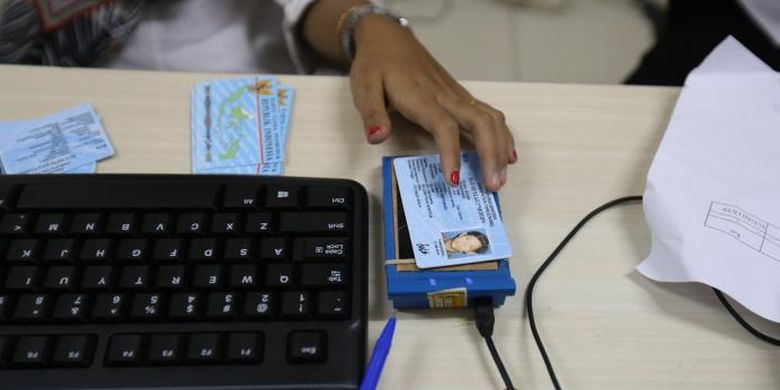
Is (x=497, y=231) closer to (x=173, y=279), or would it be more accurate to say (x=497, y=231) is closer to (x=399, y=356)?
(x=399, y=356)

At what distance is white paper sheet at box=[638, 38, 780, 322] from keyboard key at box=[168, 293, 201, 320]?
12.0 inches

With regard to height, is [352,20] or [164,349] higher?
[352,20]

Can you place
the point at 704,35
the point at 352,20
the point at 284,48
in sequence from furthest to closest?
the point at 704,35 → the point at 284,48 → the point at 352,20

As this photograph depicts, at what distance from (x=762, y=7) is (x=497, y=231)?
60 cm

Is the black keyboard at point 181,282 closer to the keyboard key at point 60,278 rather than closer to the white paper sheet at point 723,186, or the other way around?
the keyboard key at point 60,278

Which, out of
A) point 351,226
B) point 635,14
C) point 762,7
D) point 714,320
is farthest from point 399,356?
point 635,14

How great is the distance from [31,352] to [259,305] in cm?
13

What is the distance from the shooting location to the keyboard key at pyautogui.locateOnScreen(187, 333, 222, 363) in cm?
36

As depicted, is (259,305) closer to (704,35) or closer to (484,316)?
(484,316)

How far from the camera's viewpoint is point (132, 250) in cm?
40

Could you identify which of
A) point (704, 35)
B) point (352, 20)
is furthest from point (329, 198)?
point (704, 35)

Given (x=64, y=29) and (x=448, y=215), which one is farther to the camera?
(x=64, y=29)

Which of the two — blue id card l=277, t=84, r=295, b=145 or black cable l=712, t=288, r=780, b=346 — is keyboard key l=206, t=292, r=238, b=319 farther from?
black cable l=712, t=288, r=780, b=346

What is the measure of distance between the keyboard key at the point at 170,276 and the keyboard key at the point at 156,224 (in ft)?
0.09
